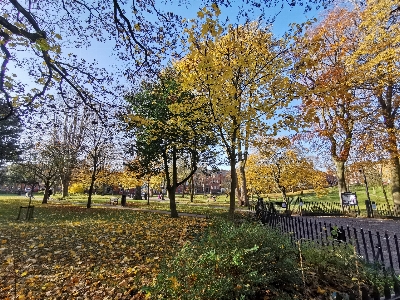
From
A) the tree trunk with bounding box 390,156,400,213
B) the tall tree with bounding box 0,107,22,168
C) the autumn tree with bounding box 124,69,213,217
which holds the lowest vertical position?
the tree trunk with bounding box 390,156,400,213

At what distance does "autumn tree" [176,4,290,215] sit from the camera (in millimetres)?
6613

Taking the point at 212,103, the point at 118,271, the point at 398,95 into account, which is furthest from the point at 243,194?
the point at 118,271

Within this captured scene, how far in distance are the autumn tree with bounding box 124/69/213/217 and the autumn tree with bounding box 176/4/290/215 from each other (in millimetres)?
684

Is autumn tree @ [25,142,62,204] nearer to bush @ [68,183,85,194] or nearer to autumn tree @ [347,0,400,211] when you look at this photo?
bush @ [68,183,85,194]

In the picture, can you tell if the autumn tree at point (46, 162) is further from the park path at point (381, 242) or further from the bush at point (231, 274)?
the bush at point (231, 274)

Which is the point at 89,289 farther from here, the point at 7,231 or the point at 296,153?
the point at 296,153

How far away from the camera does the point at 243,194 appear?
25.6 meters

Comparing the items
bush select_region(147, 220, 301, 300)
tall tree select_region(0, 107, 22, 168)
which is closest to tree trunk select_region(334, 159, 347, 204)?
bush select_region(147, 220, 301, 300)

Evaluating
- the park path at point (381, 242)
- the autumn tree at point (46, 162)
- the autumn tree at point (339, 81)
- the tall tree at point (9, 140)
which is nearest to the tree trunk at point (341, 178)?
the autumn tree at point (339, 81)

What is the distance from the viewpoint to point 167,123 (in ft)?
32.9

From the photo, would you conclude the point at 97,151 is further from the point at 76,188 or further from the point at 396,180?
the point at 76,188

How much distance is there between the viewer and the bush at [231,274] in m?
2.98

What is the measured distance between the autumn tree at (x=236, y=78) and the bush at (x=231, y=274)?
12.9 ft

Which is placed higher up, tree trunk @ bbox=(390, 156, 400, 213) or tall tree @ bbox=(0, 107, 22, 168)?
tall tree @ bbox=(0, 107, 22, 168)
